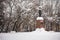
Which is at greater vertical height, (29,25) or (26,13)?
(26,13)

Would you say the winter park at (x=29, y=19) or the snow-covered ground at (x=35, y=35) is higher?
the winter park at (x=29, y=19)

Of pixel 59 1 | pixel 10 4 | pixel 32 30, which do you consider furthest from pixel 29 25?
pixel 59 1

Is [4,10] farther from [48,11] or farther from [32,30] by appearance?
[48,11]

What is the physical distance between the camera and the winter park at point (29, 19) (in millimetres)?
1823

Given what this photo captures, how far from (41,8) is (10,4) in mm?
389

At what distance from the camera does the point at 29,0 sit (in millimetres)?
1878

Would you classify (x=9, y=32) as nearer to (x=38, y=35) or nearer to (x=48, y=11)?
(x=38, y=35)

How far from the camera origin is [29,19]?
1.83 m

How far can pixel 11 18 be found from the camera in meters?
1.86

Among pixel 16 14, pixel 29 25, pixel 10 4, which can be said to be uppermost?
pixel 10 4

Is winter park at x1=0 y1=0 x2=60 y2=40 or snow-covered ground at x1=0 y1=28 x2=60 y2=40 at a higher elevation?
winter park at x1=0 y1=0 x2=60 y2=40

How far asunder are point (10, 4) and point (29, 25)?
0.35m

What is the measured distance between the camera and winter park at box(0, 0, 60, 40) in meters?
1.82

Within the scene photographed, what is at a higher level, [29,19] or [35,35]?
[29,19]
